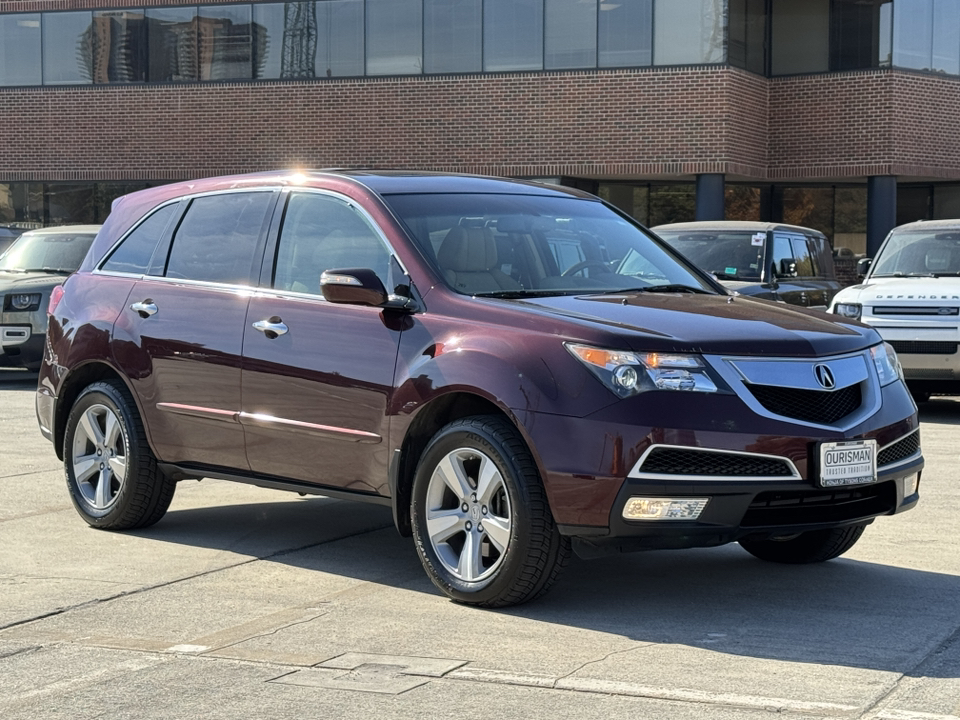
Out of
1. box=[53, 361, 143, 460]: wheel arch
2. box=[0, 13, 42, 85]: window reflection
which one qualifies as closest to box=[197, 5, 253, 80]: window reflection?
box=[0, 13, 42, 85]: window reflection

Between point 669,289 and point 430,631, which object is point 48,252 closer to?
point 669,289

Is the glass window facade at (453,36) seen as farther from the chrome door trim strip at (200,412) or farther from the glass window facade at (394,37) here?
the chrome door trim strip at (200,412)

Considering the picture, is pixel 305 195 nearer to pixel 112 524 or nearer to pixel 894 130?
pixel 112 524

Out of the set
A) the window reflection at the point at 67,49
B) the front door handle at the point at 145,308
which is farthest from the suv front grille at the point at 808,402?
the window reflection at the point at 67,49

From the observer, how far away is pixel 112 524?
303 inches

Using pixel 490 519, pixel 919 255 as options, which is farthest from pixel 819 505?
pixel 919 255

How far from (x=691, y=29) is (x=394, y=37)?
574cm

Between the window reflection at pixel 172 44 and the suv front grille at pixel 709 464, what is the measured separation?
86.8 ft

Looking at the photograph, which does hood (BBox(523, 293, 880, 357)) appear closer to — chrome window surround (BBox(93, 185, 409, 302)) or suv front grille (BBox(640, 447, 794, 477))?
suv front grille (BBox(640, 447, 794, 477))

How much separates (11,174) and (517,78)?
1159 centimetres

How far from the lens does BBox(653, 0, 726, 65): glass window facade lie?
2702 cm

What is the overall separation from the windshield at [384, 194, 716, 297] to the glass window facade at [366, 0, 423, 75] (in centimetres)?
2222

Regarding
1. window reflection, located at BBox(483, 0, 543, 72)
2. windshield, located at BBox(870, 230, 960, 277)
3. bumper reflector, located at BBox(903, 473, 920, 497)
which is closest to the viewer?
bumper reflector, located at BBox(903, 473, 920, 497)

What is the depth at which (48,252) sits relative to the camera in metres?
18.1
